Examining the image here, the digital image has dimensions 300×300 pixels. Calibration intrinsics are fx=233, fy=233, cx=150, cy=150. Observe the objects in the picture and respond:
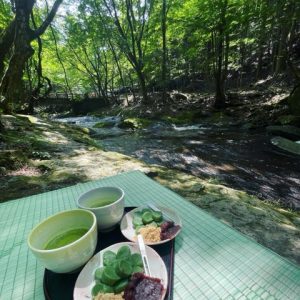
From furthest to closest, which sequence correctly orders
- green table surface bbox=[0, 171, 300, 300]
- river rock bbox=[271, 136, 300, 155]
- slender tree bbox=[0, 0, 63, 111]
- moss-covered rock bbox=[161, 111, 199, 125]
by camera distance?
moss-covered rock bbox=[161, 111, 199, 125]
river rock bbox=[271, 136, 300, 155]
slender tree bbox=[0, 0, 63, 111]
green table surface bbox=[0, 171, 300, 300]

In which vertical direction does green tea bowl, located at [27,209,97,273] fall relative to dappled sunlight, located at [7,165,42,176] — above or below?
above

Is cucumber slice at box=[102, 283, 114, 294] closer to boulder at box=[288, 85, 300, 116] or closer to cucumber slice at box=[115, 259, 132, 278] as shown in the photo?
cucumber slice at box=[115, 259, 132, 278]

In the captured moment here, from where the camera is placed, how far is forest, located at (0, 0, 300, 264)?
2.85 metres

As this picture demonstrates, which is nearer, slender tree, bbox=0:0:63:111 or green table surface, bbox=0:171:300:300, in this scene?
green table surface, bbox=0:171:300:300

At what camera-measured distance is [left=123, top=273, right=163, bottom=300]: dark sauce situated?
2.44 ft

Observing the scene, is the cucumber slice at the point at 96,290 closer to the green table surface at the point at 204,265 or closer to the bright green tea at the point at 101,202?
the green table surface at the point at 204,265

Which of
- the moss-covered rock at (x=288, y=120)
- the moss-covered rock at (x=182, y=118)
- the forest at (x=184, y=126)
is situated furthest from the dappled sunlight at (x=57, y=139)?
the moss-covered rock at (x=288, y=120)

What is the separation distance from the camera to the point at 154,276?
33.6 inches

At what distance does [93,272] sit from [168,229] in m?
0.40

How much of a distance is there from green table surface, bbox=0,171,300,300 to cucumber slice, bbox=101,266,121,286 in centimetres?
23

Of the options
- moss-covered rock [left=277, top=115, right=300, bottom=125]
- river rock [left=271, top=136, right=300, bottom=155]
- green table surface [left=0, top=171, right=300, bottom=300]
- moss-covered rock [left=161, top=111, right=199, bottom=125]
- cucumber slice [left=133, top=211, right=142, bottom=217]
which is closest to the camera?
green table surface [left=0, top=171, right=300, bottom=300]

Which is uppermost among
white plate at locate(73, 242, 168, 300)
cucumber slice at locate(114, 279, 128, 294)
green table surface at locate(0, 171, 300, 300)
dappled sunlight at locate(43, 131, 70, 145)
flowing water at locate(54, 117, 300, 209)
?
cucumber slice at locate(114, 279, 128, 294)

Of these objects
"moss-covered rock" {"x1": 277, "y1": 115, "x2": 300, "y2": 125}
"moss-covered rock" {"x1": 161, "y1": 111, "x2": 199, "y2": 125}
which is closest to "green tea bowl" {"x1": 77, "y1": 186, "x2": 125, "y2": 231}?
Answer: "moss-covered rock" {"x1": 277, "y1": 115, "x2": 300, "y2": 125}

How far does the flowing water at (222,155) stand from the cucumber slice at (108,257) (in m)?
4.31
